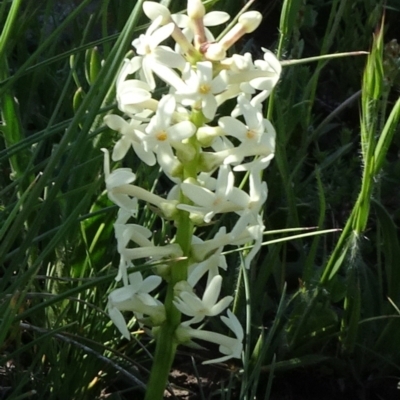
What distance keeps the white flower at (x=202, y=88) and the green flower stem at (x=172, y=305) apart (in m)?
0.05

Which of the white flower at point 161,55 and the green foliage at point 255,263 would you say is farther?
the green foliage at point 255,263

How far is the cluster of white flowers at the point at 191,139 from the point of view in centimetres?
77

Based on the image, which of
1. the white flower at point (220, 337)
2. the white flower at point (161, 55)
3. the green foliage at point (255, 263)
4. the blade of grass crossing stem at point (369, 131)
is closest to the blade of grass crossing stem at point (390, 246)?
the green foliage at point (255, 263)

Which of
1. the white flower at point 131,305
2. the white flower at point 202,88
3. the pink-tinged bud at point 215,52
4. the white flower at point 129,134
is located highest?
the pink-tinged bud at point 215,52

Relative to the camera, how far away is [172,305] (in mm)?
842

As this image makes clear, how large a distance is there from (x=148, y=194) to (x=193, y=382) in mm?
735

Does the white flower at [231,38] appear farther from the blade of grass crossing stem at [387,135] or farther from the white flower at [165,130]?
the blade of grass crossing stem at [387,135]

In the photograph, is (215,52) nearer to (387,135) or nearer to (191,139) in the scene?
(191,139)

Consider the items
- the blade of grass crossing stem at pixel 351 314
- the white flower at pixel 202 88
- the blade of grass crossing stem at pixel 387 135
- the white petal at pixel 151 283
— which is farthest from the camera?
the blade of grass crossing stem at pixel 351 314

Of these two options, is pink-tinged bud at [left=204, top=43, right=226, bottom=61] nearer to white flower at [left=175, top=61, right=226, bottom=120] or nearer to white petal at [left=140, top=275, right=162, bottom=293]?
white flower at [left=175, top=61, right=226, bottom=120]

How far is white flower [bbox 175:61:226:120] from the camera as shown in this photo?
0.75 metres

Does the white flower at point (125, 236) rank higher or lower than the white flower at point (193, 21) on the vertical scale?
lower

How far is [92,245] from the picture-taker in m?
1.32

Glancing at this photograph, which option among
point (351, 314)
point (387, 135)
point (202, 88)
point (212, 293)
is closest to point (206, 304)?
point (212, 293)
